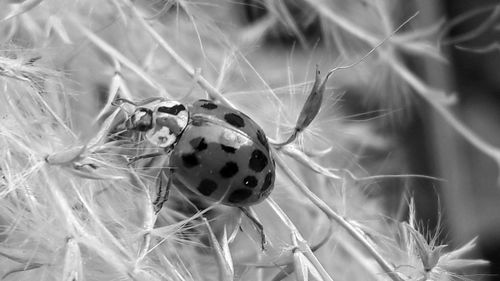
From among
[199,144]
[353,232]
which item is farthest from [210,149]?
[353,232]

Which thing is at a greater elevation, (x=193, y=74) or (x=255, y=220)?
(x=193, y=74)

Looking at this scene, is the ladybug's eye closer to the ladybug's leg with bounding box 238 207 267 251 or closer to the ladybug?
the ladybug

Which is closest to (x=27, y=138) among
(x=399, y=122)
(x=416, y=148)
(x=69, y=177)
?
(x=69, y=177)

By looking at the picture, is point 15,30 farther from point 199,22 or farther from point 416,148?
point 416,148

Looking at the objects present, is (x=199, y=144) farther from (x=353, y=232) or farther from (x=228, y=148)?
(x=353, y=232)

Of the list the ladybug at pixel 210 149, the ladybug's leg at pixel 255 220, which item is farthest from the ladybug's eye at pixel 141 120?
the ladybug's leg at pixel 255 220

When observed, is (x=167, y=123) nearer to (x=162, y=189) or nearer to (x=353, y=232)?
(x=162, y=189)
